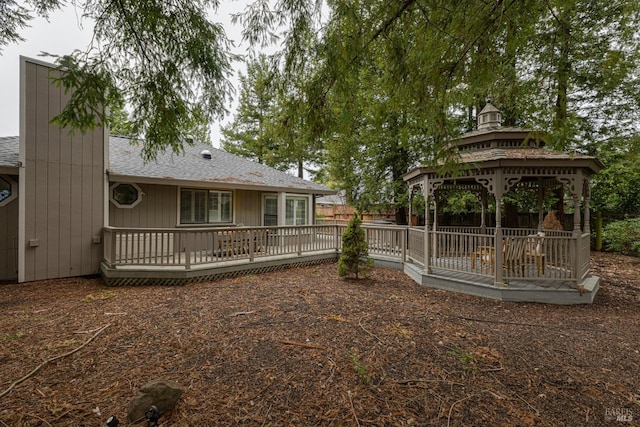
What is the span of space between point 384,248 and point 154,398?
7.31 metres

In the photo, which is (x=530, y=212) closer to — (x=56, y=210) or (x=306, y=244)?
(x=306, y=244)

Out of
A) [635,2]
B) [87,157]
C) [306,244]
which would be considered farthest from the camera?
[306,244]

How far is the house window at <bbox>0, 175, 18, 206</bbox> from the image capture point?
251 inches

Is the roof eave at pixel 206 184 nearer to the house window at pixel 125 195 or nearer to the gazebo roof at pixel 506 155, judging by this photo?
the house window at pixel 125 195

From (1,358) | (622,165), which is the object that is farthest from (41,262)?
(622,165)

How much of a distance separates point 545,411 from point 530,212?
1322 centimetres

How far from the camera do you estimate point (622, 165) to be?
10.7 metres

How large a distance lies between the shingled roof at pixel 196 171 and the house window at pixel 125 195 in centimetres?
47

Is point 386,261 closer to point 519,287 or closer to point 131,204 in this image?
point 519,287

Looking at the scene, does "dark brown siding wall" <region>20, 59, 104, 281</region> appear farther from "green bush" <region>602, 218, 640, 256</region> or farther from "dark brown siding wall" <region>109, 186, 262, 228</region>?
"green bush" <region>602, 218, 640, 256</region>

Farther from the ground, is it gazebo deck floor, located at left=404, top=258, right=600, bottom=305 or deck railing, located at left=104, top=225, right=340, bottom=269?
deck railing, located at left=104, top=225, right=340, bottom=269

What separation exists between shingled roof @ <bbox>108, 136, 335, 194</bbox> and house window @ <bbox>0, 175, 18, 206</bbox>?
1816 millimetres

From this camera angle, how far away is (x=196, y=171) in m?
9.20

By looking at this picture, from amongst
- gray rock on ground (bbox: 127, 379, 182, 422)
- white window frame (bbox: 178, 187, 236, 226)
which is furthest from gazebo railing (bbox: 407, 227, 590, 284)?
white window frame (bbox: 178, 187, 236, 226)
